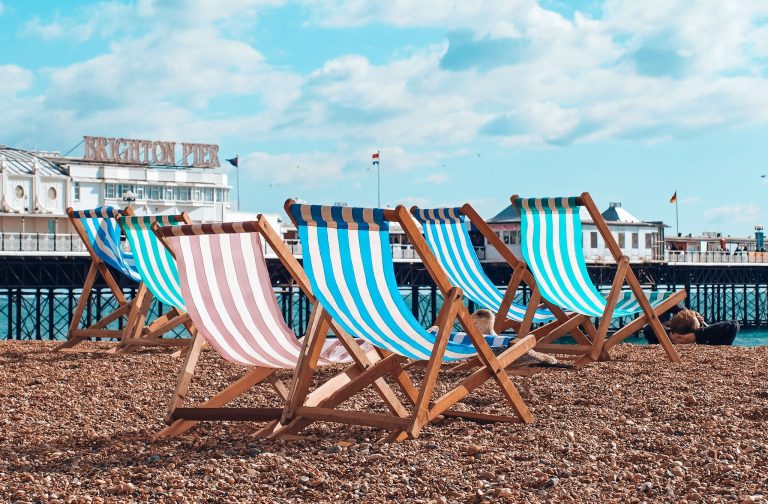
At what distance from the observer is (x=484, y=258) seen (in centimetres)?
3625

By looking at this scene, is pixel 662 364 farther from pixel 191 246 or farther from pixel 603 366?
pixel 191 246

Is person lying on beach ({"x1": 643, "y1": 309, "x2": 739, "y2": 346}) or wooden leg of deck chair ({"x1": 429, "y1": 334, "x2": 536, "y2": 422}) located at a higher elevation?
wooden leg of deck chair ({"x1": 429, "y1": 334, "x2": 536, "y2": 422})

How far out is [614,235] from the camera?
130 ft

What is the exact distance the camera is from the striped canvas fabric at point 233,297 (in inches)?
179

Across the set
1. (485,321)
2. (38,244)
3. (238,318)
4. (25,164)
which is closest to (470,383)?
(238,318)

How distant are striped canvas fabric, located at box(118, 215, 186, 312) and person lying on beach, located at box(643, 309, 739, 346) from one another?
5635 mm

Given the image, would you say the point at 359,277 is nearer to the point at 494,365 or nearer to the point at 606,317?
the point at 494,365

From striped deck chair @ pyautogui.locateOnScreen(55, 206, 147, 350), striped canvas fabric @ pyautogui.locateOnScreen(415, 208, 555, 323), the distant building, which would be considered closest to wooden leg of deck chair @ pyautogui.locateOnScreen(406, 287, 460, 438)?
striped canvas fabric @ pyautogui.locateOnScreen(415, 208, 555, 323)

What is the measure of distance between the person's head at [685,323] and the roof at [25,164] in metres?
36.5

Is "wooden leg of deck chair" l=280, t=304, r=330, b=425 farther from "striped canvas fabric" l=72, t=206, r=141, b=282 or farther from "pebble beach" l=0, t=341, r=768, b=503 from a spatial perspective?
"striped canvas fabric" l=72, t=206, r=141, b=282

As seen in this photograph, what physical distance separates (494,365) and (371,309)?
0.61 metres

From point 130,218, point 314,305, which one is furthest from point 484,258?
point 314,305

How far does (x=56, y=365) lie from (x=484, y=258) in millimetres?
29236

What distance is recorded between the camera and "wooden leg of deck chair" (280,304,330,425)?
4.41m
